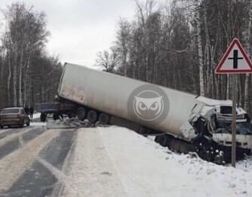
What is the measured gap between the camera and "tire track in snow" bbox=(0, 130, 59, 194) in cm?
1224

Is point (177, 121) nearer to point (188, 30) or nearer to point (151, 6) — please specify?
point (188, 30)

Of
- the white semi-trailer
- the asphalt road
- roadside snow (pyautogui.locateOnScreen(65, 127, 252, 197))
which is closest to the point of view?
roadside snow (pyautogui.locateOnScreen(65, 127, 252, 197))

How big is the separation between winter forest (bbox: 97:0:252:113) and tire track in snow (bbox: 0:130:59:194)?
1665 centimetres

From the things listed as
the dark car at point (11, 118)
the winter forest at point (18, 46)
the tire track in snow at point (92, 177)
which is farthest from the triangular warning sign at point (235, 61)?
the winter forest at point (18, 46)

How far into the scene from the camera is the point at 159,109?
29.9m

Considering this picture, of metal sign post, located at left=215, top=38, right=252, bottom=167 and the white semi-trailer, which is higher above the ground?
metal sign post, located at left=215, top=38, right=252, bottom=167

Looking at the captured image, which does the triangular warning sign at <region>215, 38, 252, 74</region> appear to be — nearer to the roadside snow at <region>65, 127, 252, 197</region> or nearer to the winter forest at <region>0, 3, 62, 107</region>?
the roadside snow at <region>65, 127, 252, 197</region>

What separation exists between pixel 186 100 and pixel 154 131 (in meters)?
4.52

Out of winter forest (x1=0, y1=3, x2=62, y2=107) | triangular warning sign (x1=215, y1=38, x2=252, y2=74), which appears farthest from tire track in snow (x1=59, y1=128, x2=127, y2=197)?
winter forest (x1=0, y1=3, x2=62, y2=107)

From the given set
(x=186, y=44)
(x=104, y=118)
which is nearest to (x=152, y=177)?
(x=104, y=118)

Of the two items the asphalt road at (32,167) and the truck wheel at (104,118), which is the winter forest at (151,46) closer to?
the truck wheel at (104,118)

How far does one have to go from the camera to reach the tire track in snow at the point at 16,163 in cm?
1224

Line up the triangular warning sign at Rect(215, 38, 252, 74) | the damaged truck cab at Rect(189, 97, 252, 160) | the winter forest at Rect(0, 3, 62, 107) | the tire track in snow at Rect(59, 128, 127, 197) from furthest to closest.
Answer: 1. the winter forest at Rect(0, 3, 62, 107)
2. the damaged truck cab at Rect(189, 97, 252, 160)
3. the triangular warning sign at Rect(215, 38, 252, 74)
4. the tire track in snow at Rect(59, 128, 127, 197)

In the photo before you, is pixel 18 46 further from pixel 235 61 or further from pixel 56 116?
pixel 235 61
